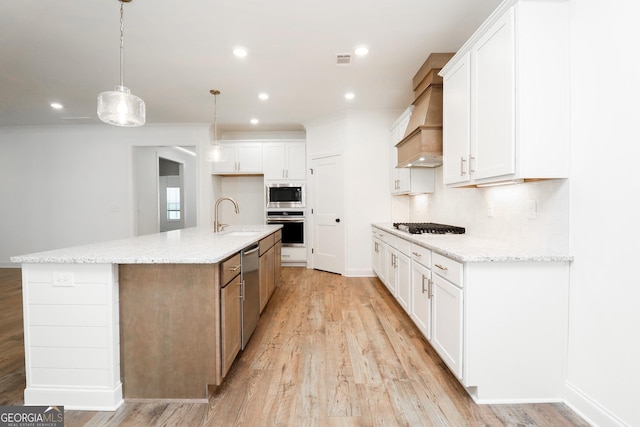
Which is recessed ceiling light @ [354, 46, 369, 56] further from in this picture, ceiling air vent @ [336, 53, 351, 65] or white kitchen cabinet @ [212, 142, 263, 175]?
white kitchen cabinet @ [212, 142, 263, 175]

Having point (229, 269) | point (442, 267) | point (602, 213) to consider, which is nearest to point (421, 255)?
point (442, 267)

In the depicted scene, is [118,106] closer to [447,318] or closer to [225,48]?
[225,48]

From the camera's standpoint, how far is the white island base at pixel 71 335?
1.66 metres

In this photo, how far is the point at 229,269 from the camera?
192 cm

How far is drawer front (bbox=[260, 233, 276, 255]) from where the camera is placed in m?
2.96

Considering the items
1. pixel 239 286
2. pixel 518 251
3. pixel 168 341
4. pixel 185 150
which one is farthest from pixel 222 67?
pixel 185 150

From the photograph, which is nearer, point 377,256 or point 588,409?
point 588,409

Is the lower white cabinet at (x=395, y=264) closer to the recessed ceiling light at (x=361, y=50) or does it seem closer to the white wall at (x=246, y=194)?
the recessed ceiling light at (x=361, y=50)

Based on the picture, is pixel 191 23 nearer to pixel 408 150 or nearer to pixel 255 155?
pixel 408 150

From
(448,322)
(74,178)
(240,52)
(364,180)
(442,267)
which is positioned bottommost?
(448,322)

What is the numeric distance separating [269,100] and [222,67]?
106 cm

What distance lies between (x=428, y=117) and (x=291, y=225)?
3.24 meters

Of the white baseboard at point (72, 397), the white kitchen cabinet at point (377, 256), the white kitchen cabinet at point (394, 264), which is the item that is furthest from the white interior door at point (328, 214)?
the white baseboard at point (72, 397)

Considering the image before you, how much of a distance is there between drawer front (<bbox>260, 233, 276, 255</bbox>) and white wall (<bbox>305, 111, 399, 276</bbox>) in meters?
1.53
